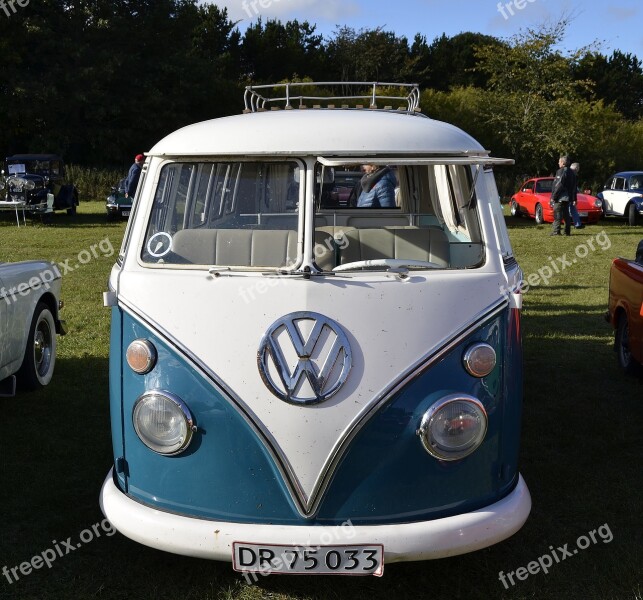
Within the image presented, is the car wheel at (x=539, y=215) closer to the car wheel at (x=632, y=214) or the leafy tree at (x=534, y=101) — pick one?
the car wheel at (x=632, y=214)

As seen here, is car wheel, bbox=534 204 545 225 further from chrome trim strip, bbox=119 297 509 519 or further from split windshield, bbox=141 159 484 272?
chrome trim strip, bbox=119 297 509 519

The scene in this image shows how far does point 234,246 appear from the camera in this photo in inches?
145

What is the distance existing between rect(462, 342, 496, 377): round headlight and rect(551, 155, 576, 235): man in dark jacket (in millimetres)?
14944

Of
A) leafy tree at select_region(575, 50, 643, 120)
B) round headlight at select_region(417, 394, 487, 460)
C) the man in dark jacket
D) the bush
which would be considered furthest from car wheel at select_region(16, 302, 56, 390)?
leafy tree at select_region(575, 50, 643, 120)

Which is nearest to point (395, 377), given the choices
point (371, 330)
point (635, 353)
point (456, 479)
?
point (371, 330)

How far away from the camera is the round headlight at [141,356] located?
10.8ft

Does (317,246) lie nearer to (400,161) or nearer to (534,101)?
(400,161)

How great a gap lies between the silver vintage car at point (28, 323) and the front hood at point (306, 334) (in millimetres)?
2454

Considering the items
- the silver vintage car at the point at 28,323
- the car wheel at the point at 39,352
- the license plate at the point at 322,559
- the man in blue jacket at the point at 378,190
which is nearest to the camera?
the license plate at the point at 322,559

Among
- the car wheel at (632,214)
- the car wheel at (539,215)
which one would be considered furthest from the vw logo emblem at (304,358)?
the car wheel at (632,214)

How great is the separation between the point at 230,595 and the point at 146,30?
1502 inches

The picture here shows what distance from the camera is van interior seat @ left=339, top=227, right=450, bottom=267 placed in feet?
12.2

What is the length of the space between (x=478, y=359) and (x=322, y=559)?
99 cm

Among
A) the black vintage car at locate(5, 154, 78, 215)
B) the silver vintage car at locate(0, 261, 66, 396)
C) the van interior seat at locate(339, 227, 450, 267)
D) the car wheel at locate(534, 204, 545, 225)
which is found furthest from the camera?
the car wheel at locate(534, 204, 545, 225)
